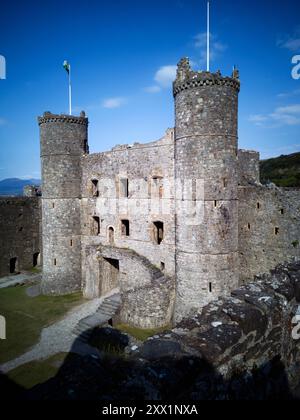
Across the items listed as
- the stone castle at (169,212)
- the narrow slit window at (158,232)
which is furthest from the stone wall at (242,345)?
the narrow slit window at (158,232)

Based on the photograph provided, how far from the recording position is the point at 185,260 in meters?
13.8

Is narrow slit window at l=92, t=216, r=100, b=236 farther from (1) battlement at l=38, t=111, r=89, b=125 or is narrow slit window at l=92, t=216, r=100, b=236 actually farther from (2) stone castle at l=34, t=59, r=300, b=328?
(1) battlement at l=38, t=111, r=89, b=125

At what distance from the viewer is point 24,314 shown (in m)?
Result: 17.0

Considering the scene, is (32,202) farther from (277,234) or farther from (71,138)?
(277,234)

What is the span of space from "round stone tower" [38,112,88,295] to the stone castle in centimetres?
6

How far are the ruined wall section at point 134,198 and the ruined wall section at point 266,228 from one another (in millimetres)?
3523

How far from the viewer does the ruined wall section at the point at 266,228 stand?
42.5ft

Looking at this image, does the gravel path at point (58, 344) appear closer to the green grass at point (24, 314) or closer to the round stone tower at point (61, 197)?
the green grass at point (24, 314)

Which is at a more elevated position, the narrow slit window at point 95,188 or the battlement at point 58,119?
the battlement at point 58,119

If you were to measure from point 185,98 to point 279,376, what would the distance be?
11.1 meters

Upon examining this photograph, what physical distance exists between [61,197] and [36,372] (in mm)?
10980

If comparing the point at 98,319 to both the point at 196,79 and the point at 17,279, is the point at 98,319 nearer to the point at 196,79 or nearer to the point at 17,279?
the point at 17,279

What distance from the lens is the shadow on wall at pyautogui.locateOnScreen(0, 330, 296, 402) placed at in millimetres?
3250

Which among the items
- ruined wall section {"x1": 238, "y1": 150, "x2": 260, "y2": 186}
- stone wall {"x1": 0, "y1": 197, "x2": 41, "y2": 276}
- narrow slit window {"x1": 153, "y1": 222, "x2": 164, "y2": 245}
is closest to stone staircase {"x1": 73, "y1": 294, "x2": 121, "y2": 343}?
narrow slit window {"x1": 153, "y1": 222, "x2": 164, "y2": 245}
